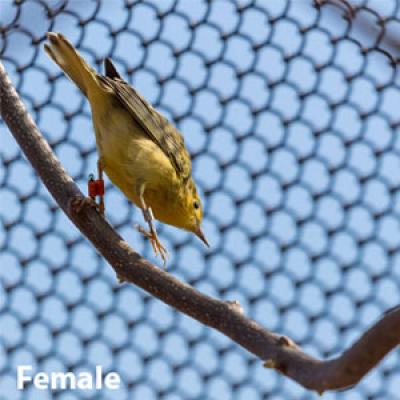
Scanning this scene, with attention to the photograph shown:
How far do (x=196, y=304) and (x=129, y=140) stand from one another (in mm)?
1038

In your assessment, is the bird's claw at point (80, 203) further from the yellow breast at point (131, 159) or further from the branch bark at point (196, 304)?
the yellow breast at point (131, 159)

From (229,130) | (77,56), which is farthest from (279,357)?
(229,130)

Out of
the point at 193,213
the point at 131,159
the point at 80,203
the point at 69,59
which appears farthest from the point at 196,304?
the point at 193,213

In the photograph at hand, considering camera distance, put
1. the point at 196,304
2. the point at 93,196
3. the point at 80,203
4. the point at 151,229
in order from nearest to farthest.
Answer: the point at 196,304, the point at 80,203, the point at 93,196, the point at 151,229

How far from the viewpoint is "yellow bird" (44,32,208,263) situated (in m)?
2.33

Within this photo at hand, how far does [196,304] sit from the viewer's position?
140 centimetres

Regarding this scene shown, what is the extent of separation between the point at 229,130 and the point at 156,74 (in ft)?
1.13

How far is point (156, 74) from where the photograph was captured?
351cm

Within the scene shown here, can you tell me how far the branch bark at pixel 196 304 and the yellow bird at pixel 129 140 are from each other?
606 millimetres

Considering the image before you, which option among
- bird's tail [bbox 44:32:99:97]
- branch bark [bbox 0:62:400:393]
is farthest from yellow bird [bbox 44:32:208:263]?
branch bark [bbox 0:62:400:393]

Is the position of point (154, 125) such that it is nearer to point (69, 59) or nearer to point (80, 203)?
point (69, 59)

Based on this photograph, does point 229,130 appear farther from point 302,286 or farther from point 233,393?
point 233,393

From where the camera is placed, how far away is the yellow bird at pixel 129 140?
2330mm

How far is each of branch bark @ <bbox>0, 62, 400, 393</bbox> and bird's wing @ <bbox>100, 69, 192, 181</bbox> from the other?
0.64 metres
